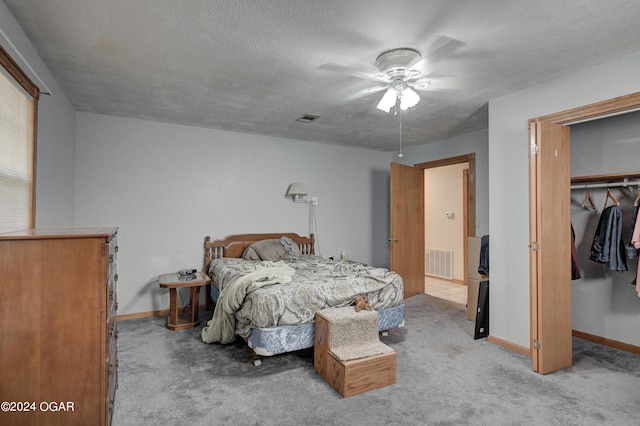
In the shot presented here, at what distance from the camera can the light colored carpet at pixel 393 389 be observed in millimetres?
2160

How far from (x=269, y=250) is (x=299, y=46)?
2.81m

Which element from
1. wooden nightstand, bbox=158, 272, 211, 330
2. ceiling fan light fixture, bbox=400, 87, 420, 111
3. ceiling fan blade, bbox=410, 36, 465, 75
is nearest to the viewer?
ceiling fan blade, bbox=410, 36, 465, 75

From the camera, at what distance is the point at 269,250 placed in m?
4.55

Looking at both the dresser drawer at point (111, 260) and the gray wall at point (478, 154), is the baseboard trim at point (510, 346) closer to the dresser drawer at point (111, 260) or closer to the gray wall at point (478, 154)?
the gray wall at point (478, 154)

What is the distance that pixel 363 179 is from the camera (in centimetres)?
605

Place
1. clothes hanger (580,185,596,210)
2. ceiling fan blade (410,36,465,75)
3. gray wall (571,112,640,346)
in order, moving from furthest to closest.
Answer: clothes hanger (580,185,596,210) → gray wall (571,112,640,346) → ceiling fan blade (410,36,465,75)

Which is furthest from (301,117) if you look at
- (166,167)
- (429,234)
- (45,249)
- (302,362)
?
(429,234)

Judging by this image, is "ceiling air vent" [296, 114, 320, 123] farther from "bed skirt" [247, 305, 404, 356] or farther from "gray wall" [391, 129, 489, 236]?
"bed skirt" [247, 305, 404, 356]

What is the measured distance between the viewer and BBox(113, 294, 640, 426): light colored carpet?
7.09 feet

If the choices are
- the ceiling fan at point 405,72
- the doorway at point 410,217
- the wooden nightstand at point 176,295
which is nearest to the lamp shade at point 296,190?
the doorway at point 410,217

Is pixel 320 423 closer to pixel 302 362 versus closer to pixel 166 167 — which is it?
pixel 302 362

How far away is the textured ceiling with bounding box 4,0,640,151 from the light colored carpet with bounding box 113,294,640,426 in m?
2.53

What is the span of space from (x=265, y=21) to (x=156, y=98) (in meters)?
1.96

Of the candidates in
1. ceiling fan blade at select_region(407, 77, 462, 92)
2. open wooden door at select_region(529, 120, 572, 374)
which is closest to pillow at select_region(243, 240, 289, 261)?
ceiling fan blade at select_region(407, 77, 462, 92)
